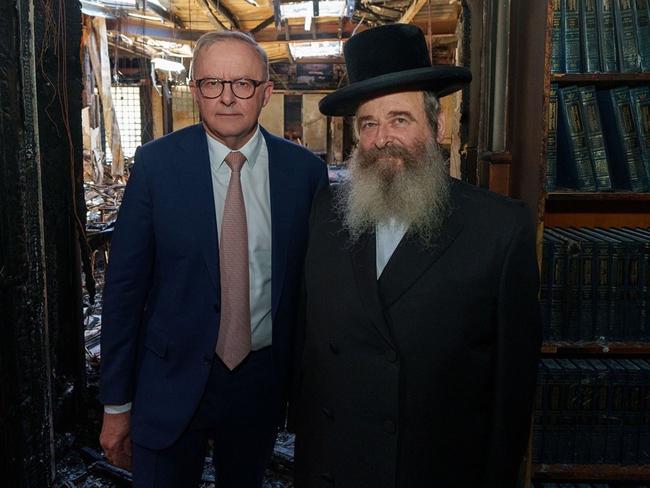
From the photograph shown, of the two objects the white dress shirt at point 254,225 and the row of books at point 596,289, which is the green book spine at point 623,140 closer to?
the row of books at point 596,289

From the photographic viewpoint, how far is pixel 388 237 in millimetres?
1708

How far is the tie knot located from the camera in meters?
1.84

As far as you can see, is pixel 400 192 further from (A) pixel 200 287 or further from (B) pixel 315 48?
(B) pixel 315 48

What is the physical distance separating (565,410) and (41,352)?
8.02 feet

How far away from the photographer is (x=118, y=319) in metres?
1.75

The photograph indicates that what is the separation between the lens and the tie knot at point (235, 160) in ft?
6.04

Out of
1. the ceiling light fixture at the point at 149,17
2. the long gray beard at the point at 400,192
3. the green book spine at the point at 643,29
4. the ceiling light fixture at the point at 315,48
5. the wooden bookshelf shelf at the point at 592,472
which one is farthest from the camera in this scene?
the ceiling light fixture at the point at 315,48

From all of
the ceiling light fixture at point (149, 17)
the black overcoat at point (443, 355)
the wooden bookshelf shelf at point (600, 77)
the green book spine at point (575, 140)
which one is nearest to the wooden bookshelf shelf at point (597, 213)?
the green book spine at point (575, 140)

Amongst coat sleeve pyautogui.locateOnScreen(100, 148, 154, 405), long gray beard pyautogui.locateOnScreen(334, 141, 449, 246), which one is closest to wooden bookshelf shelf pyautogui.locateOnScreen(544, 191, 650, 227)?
long gray beard pyautogui.locateOnScreen(334, 141, 449, 246)

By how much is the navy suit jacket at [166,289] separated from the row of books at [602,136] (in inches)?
49.6

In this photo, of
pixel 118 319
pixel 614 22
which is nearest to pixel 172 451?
pixel 118 319

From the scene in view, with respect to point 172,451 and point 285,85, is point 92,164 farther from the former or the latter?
point 172,451

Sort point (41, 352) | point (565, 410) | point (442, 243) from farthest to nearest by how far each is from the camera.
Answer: point (41, 352)
point (565, 410)
point (442, 243)

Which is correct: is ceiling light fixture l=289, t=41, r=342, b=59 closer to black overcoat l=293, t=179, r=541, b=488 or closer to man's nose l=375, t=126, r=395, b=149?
man's nose l=375, t=126, r=395, b=149
